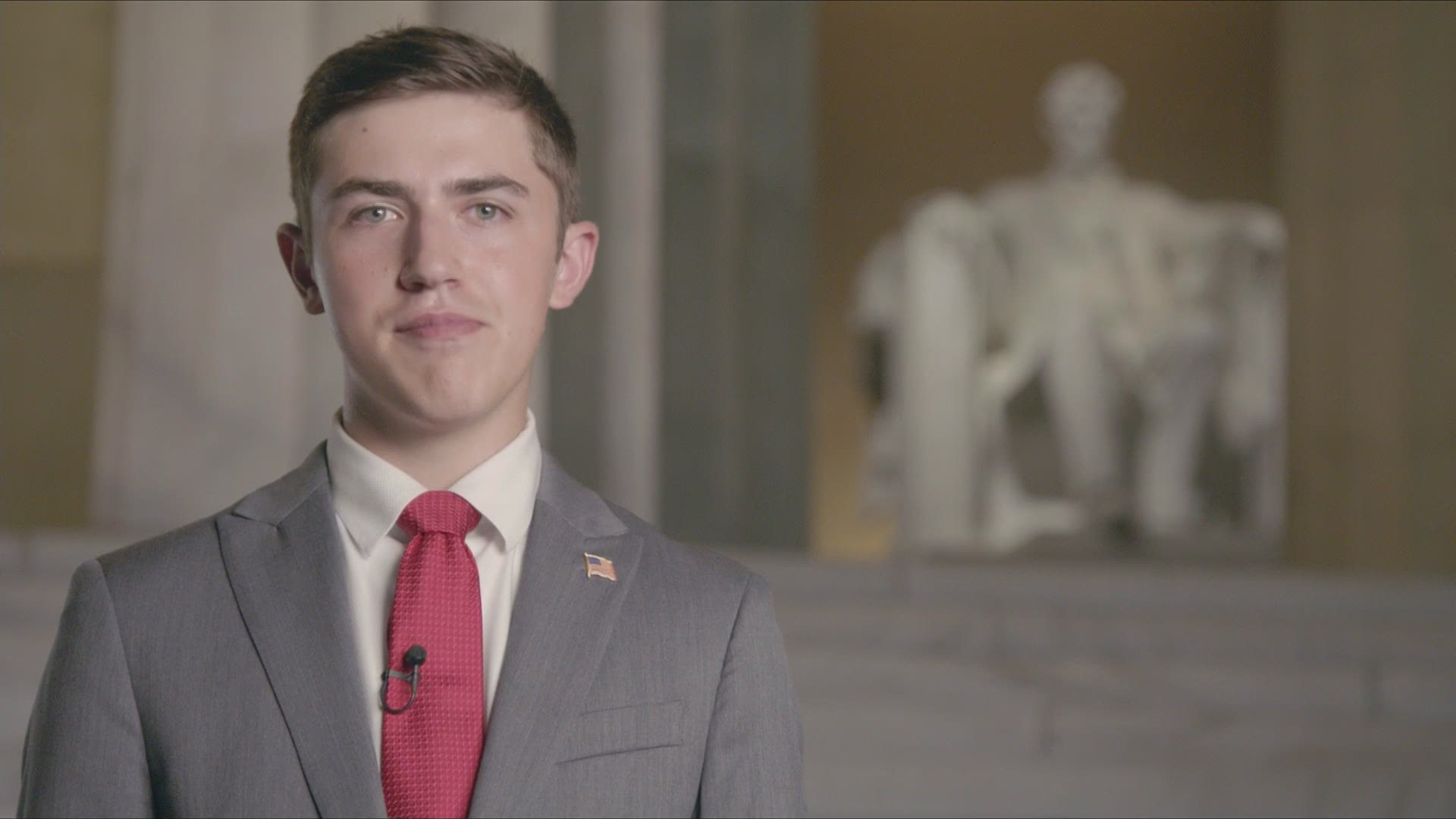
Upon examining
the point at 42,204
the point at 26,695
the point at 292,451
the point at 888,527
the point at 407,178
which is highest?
the point at 42,204

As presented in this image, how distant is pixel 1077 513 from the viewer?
10.3 m

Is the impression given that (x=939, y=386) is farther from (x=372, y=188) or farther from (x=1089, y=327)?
(x=372, y=188)

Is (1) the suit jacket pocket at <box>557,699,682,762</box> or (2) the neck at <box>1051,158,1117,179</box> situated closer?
(1) the suit jacket pocket at <box>557,699,682,762</box>

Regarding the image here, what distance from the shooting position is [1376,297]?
8.42 metres

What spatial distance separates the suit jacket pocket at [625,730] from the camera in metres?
1.39

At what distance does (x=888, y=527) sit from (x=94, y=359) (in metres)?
8.40

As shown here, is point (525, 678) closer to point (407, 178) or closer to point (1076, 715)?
point (407, 178)

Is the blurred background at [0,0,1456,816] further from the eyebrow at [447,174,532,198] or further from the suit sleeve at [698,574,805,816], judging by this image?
the suit sleeve at [698,574,805,816]

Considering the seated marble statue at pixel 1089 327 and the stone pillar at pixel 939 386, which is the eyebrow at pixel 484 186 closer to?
the seated marble statue at pixel 1089 327

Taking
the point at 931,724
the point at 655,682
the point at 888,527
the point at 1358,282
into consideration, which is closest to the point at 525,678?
the point at 655,682

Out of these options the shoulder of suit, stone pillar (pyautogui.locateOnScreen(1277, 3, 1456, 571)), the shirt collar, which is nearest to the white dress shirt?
the shirt collar

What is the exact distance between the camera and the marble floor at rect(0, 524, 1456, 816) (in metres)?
2.97

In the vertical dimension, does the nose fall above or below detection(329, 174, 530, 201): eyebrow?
below

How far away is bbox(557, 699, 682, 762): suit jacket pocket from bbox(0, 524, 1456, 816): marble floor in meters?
1.54
